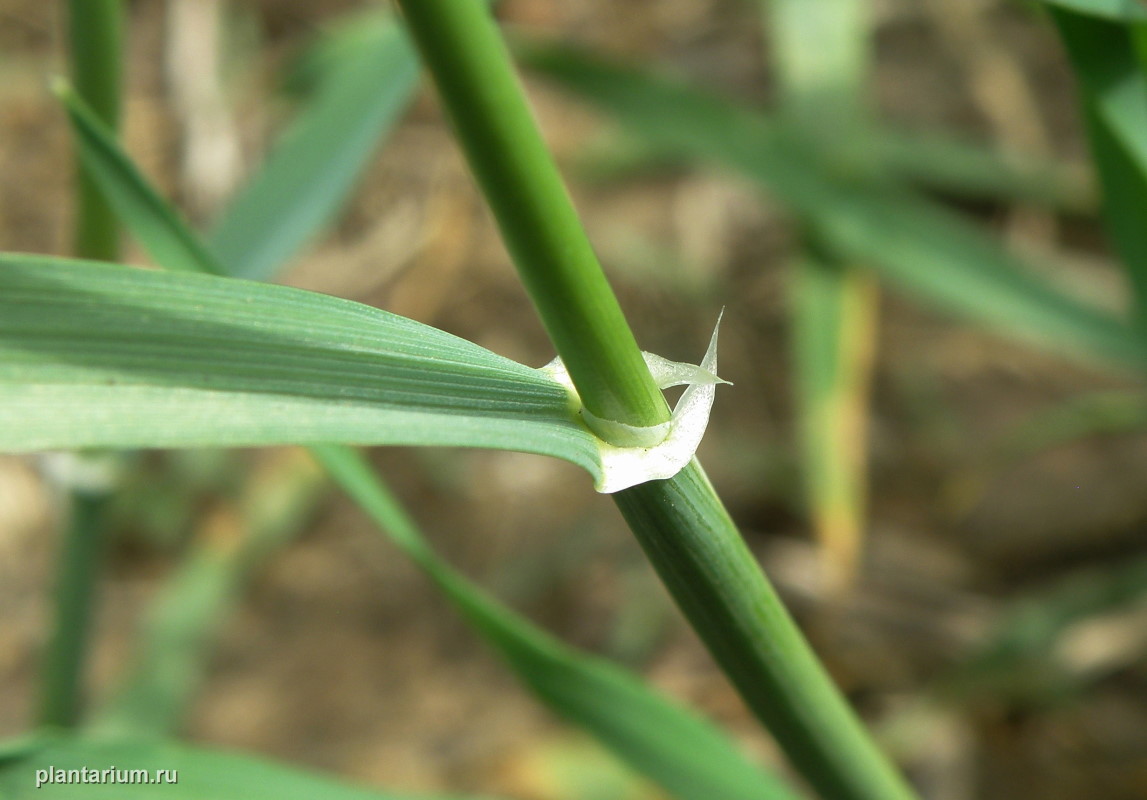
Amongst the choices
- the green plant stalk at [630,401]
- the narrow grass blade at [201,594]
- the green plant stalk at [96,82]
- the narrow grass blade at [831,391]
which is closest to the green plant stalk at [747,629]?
the green plant stalk at [630,401]

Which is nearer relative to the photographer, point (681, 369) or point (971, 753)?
point (681, 369)

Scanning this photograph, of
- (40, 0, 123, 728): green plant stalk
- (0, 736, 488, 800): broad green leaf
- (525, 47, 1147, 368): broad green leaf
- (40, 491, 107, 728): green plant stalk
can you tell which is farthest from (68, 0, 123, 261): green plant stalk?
(525, 47, 1147, 368): broad green leaf

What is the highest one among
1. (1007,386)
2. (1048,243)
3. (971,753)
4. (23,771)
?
(1048,243)

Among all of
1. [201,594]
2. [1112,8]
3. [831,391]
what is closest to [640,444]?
[1112,8]

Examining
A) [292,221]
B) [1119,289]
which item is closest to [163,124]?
[292,221]

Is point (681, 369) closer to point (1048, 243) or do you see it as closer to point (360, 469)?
point (360, 469)

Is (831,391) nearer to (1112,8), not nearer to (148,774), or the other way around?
(1112,8)

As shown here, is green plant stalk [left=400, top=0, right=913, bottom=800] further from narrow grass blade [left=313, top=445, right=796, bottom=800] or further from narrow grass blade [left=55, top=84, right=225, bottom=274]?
narrow grass blade [left=55, top=84, right=225, bottom=274]
